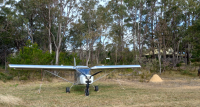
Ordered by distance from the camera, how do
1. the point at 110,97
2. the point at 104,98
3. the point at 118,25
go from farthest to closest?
the point at 118,25 < the point at 110,97 < the point at 104,98

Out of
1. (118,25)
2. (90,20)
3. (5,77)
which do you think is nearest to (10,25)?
(5,77)

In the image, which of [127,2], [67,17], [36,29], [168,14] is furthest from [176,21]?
[36,29]

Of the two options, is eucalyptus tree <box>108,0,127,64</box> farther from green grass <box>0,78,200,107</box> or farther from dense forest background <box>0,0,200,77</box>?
green grass <box>0,78,200,107</box>

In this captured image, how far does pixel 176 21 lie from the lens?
30.7 m

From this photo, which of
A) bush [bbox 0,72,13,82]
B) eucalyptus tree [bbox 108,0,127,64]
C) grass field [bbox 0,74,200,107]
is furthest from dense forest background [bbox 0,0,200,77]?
grass field [bbox 0,74,200,107]

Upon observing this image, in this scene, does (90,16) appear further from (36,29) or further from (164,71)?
(164,71)

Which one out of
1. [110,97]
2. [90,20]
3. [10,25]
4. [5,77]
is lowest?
[110,97]

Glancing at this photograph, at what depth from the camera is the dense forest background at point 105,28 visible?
849 inches

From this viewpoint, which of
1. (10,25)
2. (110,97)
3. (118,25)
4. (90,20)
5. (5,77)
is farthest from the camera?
(118,25)

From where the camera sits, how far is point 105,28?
90.0 ft

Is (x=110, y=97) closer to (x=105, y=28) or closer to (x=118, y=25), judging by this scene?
(x=105, y=28)

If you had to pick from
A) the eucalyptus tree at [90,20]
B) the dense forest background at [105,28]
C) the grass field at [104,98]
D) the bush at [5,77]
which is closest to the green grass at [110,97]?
the grass field at [104,98]

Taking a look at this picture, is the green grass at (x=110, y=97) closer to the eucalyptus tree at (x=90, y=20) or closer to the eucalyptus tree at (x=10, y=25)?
the eucalyptus tree at (x=10, y=25)

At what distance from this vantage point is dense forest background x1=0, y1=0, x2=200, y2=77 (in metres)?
21.6
